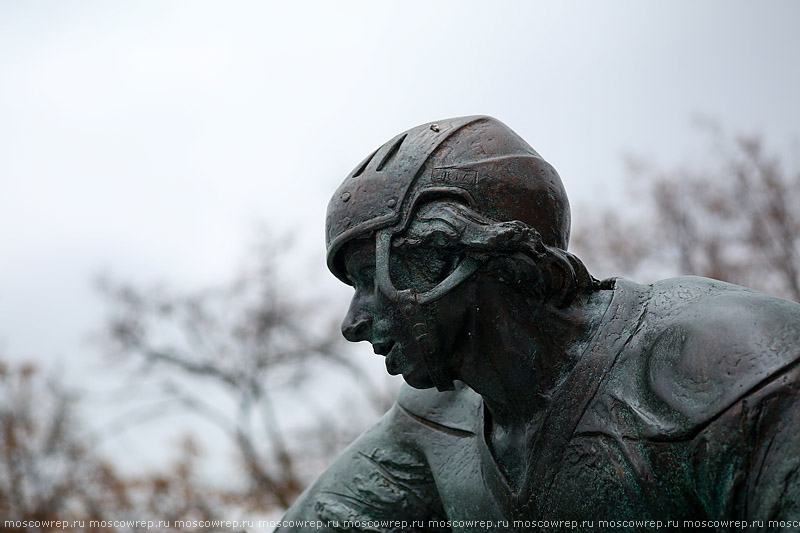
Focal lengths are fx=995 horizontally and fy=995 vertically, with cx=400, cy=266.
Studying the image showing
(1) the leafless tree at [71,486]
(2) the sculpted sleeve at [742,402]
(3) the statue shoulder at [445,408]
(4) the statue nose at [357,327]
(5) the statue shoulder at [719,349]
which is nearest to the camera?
(2) the sculpted sleeve at [742,402]

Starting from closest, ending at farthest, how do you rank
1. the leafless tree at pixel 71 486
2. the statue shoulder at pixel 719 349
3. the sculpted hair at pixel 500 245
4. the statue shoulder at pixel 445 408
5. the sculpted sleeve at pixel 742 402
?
1. the sculpted sleeve at pixel 742 402
2. the statue shoulder at pixel 719 349
3. the sculpted hair at pixel 500 245
4. the statue shoulder at pixel 445 408
5. the leafless tree at pixel 71 486

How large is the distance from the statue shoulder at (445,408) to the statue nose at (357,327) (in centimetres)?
48

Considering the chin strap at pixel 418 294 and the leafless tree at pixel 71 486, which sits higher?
the chin strap at pixel 418 294

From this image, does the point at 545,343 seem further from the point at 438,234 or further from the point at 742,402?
the point at 742,402

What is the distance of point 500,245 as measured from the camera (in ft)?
8.18

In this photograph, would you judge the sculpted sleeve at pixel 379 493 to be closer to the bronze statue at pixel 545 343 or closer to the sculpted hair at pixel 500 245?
the bronze statue at pixel 545 343

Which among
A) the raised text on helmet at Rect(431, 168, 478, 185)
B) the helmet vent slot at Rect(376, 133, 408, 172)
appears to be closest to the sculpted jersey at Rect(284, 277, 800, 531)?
the raised text on helmet at Rect(431, 168, 478, 185)

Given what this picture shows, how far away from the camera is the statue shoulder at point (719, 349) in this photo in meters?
2.27

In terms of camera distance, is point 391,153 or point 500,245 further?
point 391,153

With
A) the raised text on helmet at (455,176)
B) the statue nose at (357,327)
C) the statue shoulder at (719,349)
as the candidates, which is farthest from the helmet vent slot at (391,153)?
the statue shoulder at (719,349)

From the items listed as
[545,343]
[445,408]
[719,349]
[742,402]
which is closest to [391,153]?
[545,343]

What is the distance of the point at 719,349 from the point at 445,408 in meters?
0.99

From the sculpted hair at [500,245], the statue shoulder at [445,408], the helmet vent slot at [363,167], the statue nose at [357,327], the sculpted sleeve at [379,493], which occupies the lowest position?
the sculpted sleeve at [379,493]

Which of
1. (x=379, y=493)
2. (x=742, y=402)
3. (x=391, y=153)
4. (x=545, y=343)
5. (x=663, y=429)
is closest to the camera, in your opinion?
(x=742, y=402)
